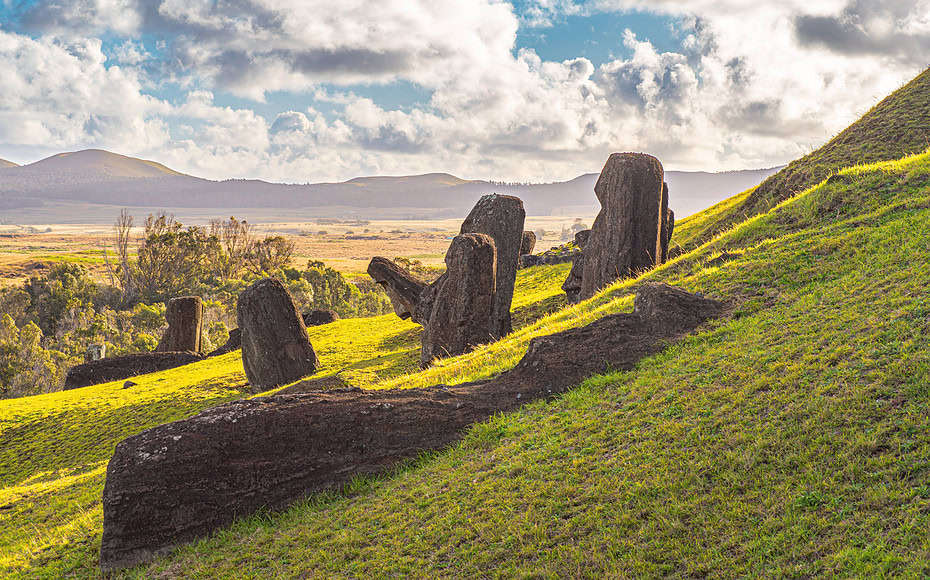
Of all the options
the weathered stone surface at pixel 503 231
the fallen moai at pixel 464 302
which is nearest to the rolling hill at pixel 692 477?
the fallen moai at pixel 464 302

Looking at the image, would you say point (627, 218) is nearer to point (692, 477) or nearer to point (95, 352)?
point (692, 477)

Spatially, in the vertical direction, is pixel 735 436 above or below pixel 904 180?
below

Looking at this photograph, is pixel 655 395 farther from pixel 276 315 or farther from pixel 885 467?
pixel 276 315

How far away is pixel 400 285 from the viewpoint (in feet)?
94.7

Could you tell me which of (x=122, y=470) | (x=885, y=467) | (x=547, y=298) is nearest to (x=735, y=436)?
(x=885, y=467)

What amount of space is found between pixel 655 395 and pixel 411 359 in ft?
52.4

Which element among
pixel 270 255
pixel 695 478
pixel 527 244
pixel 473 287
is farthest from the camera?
pixel 270 255

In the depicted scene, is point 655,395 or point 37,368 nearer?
point 655,395

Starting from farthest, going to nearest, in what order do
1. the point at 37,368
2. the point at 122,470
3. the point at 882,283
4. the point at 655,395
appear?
the point at 37,368, the point at 882,283, the point at 655,395, the point at 122,470

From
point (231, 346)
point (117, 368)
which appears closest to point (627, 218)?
point (231, 346)

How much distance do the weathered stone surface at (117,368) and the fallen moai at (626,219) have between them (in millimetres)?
26273

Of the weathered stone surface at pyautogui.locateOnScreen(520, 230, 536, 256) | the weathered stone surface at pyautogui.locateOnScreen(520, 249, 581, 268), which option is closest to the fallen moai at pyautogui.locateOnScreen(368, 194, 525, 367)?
the weathered stone surface at pyautogui.locateOnScreen(520, 249, 581, 268)

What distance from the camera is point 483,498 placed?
9.09 m

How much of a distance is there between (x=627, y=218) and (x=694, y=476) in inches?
717
